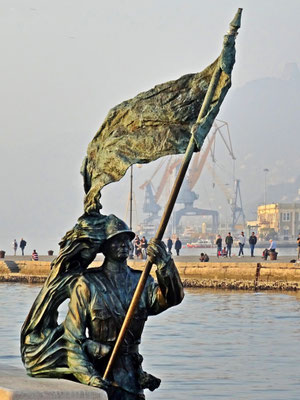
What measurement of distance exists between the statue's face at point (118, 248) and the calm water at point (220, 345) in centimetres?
894

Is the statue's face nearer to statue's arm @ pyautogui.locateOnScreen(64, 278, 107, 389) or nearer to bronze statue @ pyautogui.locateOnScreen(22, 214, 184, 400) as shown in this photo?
bronze statue @ pyautogui.locateOnScreen(22, 214, 184, 400)

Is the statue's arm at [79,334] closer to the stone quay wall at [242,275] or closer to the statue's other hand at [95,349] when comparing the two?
the statue's other hand at [95,349]

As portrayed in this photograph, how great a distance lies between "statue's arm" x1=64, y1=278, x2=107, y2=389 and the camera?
7023mm

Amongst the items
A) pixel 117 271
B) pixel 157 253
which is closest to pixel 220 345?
pixel 117 271

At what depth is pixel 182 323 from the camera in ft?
99.8

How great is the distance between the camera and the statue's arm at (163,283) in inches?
277

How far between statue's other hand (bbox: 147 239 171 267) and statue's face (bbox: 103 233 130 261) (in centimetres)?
28

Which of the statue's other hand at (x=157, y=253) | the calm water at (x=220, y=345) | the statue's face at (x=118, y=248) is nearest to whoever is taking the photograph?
the statue's other hand at (x=157, y=253)

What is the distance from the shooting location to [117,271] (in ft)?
24.0

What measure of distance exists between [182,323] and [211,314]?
263 centimetres

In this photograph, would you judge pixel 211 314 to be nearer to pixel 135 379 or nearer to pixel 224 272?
pixel 224 272

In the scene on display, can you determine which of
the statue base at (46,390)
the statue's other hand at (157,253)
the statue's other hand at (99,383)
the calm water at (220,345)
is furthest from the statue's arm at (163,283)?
the calm water at (220,345)

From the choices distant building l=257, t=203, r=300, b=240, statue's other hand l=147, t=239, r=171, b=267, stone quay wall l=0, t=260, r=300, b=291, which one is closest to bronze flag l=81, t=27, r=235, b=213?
statue's other hand l=147, t=239, r=171, b=267

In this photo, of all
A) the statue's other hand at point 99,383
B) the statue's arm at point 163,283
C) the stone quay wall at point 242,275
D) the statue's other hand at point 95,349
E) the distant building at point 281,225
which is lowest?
the distant building at point 281,225
